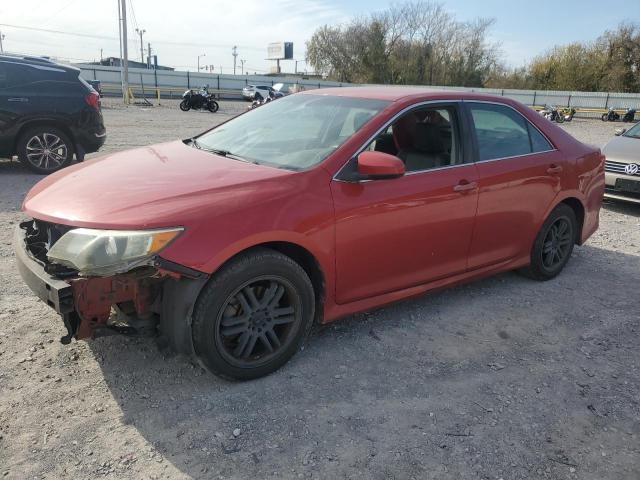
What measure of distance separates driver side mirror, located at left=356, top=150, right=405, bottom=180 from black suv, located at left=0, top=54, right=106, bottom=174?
259 inches

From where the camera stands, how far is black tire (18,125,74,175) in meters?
8.02

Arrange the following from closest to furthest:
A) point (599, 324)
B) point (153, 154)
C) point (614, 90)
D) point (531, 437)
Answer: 1. point (531, 437)
2. point (153, 154)
3. point (599, 324)
4. point (614, 90)

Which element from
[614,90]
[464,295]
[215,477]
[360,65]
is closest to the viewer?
[215,477]

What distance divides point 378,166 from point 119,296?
160cm

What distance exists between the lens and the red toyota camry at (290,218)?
2.64 m

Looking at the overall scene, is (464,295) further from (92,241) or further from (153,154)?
(92,241)

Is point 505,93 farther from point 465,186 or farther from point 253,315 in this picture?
point 253,315

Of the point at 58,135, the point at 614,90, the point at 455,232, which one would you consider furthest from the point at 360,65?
the point at 455,232

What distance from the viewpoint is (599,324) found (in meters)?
4.08

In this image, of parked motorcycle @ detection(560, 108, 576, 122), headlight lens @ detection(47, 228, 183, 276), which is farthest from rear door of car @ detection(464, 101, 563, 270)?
parked motorcycle @ detection(560, 108, 576, 122)

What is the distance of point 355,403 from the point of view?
9.60 ft

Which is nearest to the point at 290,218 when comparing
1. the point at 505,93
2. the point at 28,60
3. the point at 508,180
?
the point at 508,180

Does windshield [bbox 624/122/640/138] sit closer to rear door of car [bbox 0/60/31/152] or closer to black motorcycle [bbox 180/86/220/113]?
rear door of car [bbox 0/60/31/152]

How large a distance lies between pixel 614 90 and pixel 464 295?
5353 cm
